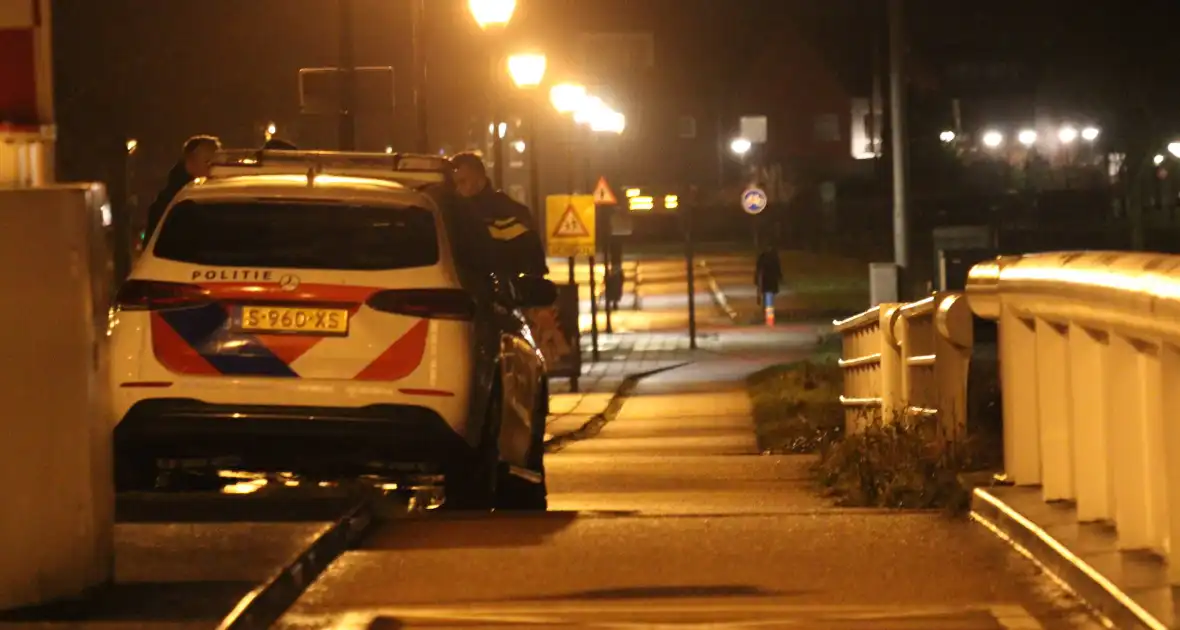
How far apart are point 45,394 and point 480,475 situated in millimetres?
3817

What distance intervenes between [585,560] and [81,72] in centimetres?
3063

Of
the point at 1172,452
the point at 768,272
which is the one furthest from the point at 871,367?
the point at 768,272

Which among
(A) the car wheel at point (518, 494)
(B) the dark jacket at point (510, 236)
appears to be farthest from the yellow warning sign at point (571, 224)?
(A) the car wheel at point (518, 494)

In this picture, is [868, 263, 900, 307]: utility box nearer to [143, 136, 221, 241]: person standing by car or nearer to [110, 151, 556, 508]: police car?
[143, 136, 221, 241]: person standing by car

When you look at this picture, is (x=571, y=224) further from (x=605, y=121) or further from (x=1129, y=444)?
(x=1129, y=444)

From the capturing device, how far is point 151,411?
372 inches

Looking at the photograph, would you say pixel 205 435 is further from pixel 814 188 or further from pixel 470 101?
pixel 814 188

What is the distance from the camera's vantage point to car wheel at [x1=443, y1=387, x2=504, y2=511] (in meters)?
10.0

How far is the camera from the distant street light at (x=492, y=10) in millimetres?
20625

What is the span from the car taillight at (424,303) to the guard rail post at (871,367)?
3.15 m

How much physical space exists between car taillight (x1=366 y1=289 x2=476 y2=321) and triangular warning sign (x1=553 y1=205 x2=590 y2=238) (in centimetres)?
1796

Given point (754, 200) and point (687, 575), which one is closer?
point (687, 575)

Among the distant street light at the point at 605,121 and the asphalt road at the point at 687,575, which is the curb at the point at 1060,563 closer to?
the asphalt road at the point at 687,575

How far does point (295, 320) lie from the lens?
9367 millimetres
